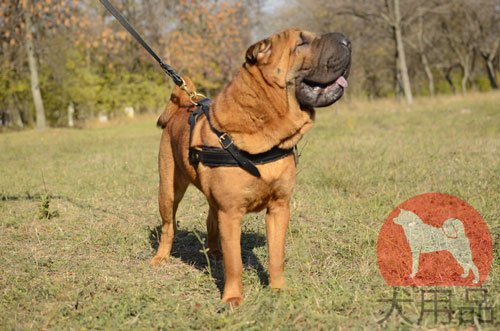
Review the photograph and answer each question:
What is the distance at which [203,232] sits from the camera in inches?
177

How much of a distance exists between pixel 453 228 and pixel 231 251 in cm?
225

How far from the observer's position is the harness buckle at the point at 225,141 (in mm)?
2730

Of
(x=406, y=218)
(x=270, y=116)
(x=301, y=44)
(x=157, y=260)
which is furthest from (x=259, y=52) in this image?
(x=406, y=218)

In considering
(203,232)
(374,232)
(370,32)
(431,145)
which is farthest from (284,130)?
(370,32)

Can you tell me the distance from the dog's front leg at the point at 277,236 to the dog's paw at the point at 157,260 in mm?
1207

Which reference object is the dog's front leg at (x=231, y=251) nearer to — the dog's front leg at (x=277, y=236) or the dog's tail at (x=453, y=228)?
the dog's front leg at (x=277, y=236)

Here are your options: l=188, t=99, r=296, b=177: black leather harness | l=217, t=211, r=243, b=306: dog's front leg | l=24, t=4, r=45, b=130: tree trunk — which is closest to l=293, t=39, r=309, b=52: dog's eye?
l=188, t=99, r=296, b=177: black leather harness

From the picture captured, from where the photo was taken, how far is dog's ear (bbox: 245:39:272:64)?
106 inches

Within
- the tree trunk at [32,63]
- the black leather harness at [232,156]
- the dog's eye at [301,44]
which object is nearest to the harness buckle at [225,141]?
the black leather harness at [232,156]

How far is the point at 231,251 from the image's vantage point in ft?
9.02

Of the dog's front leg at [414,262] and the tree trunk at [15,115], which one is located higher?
the tree trunk at [15,115]

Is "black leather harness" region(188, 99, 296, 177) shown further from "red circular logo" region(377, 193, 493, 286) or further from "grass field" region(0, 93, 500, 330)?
"red circular logo" region(377, 193, 493, 286)

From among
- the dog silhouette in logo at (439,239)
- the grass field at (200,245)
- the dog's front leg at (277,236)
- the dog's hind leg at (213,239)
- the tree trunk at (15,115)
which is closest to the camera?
the grass field at (200,245)

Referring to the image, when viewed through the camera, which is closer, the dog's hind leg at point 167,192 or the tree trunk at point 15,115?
the dog's hind leg at point 167,192
